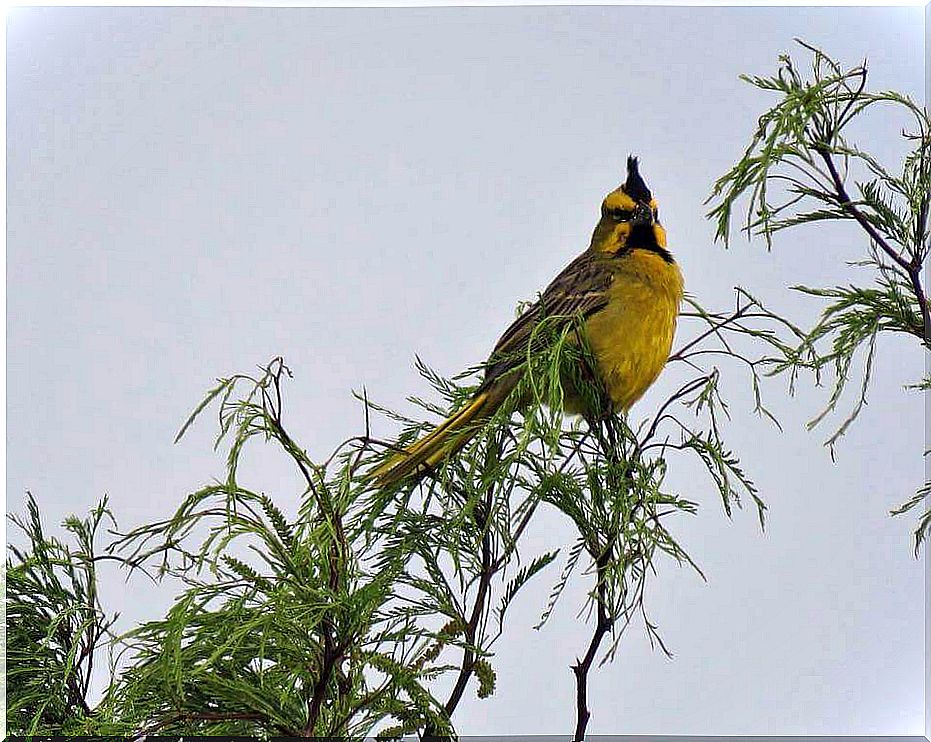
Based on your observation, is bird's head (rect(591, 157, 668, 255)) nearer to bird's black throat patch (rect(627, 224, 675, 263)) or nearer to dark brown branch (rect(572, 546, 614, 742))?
bird's black throat patch (rect(627, 224, 675, 263))

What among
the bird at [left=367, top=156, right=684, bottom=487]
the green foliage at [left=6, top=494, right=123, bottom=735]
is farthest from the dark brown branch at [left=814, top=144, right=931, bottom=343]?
the green foliage at [left=6, top=494, right=123, bottom=735]

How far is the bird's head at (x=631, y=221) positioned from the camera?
5.40 ft

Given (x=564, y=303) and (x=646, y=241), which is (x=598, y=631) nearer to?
(x=564, y=303)

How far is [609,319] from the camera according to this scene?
5.04ft

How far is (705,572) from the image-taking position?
2.11 metres

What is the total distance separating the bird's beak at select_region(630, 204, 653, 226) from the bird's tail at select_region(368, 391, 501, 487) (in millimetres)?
372

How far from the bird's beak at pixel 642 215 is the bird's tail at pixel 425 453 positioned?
0.37m

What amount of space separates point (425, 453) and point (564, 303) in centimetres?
27

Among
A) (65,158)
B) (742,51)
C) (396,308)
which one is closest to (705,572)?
(396,308)

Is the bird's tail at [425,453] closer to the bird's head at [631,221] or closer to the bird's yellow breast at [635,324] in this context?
the bird's yellow breast at [635,324]

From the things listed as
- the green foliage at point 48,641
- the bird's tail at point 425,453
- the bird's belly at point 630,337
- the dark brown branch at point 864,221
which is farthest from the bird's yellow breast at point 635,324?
the green foliage at point 48,641

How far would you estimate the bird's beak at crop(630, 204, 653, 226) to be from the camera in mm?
1656

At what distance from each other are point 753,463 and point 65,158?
1.23 meters

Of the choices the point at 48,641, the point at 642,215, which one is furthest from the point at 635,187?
the point at 48,641
